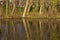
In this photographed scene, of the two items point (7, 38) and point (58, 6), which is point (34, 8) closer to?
point (58, 6)

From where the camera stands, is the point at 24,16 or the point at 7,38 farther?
the point at 24,16

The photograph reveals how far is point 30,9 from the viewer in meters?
35.0

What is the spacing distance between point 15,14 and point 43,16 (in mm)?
3905

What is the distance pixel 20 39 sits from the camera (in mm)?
14945

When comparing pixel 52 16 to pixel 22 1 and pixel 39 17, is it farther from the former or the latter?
pixel 22 1

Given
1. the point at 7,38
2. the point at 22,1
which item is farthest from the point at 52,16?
the point at 7,38

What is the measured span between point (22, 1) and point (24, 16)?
5.83 metres

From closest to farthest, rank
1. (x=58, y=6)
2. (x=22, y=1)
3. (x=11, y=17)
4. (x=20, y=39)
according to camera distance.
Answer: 1. (x=20, y=39)
2. (x=11, y=17)
3. (x=58, y=6)
4. (x=22, y=1)

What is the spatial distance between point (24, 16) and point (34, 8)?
3.83m

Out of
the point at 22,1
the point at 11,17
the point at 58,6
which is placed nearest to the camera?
the point at 11,17

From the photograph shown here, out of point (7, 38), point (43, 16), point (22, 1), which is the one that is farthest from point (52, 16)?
point (7, 38)

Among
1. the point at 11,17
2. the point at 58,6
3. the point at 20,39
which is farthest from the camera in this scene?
the point at 58,6

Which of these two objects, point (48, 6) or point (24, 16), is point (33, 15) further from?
point (48, 6)

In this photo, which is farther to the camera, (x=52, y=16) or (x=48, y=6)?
(x=48, y=6)
